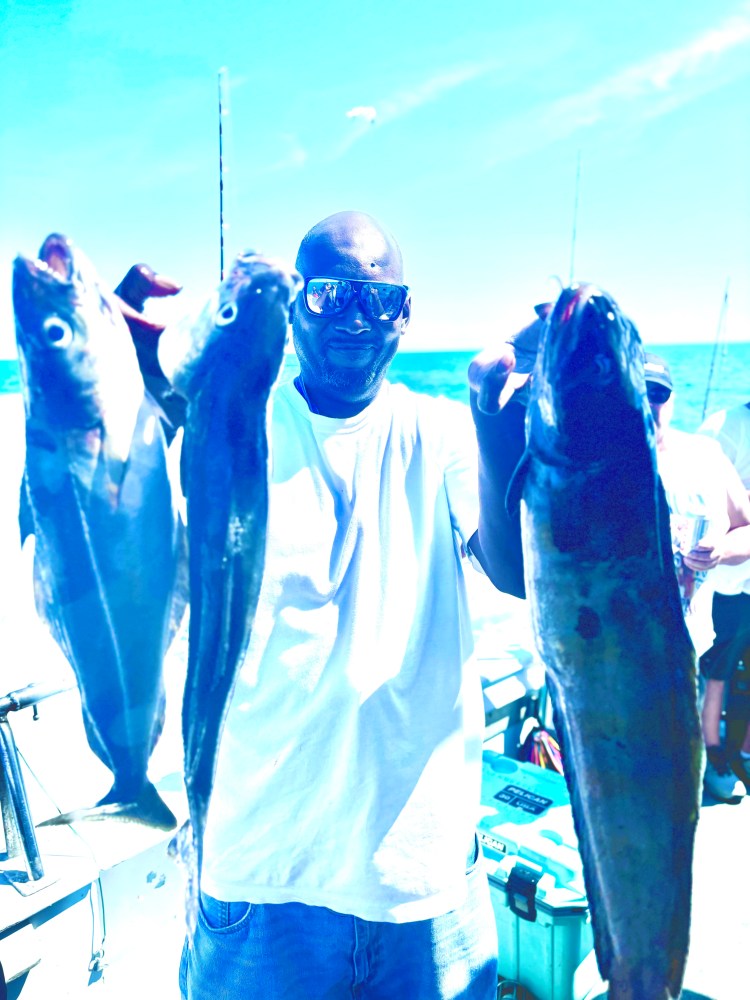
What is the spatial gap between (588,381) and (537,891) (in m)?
2.83

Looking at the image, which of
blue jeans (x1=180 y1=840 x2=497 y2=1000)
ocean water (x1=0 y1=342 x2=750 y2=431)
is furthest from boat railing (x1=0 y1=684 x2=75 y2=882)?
ocean water (x1=0 y1=342 x2=750 y2=431)

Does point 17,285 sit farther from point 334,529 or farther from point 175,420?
point 334,529

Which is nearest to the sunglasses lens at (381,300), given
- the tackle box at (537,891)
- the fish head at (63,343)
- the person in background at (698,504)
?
the fish head at (63,343)

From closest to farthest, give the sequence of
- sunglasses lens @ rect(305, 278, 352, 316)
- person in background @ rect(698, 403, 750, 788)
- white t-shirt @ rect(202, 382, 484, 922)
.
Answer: sunglasses lens @ rect(305, 278, 352, 316)
white t-shirt @ rect(202, 382, 484, 922)
person in background @ rect(698, 403, 750, 788)

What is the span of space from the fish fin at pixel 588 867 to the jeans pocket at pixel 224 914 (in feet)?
3.61

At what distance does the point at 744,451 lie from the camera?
4855mm

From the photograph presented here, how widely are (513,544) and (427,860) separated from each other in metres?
1.10

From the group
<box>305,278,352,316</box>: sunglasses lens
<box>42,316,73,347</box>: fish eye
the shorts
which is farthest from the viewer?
the shorts

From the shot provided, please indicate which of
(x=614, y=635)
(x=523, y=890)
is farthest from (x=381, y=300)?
(x=523, y=890)

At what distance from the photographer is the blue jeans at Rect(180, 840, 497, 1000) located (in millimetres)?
2217

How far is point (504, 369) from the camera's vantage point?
159 centimetres

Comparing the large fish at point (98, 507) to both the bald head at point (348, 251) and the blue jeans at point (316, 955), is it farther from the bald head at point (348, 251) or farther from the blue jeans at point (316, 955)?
the blue jeans at point (316, 955)

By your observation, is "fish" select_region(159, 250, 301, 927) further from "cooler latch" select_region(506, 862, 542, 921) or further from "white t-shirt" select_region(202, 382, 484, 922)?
"cooler latch" select_region(506, 862, 542, 921)

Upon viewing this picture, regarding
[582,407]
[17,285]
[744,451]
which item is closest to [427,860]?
[582,407]
